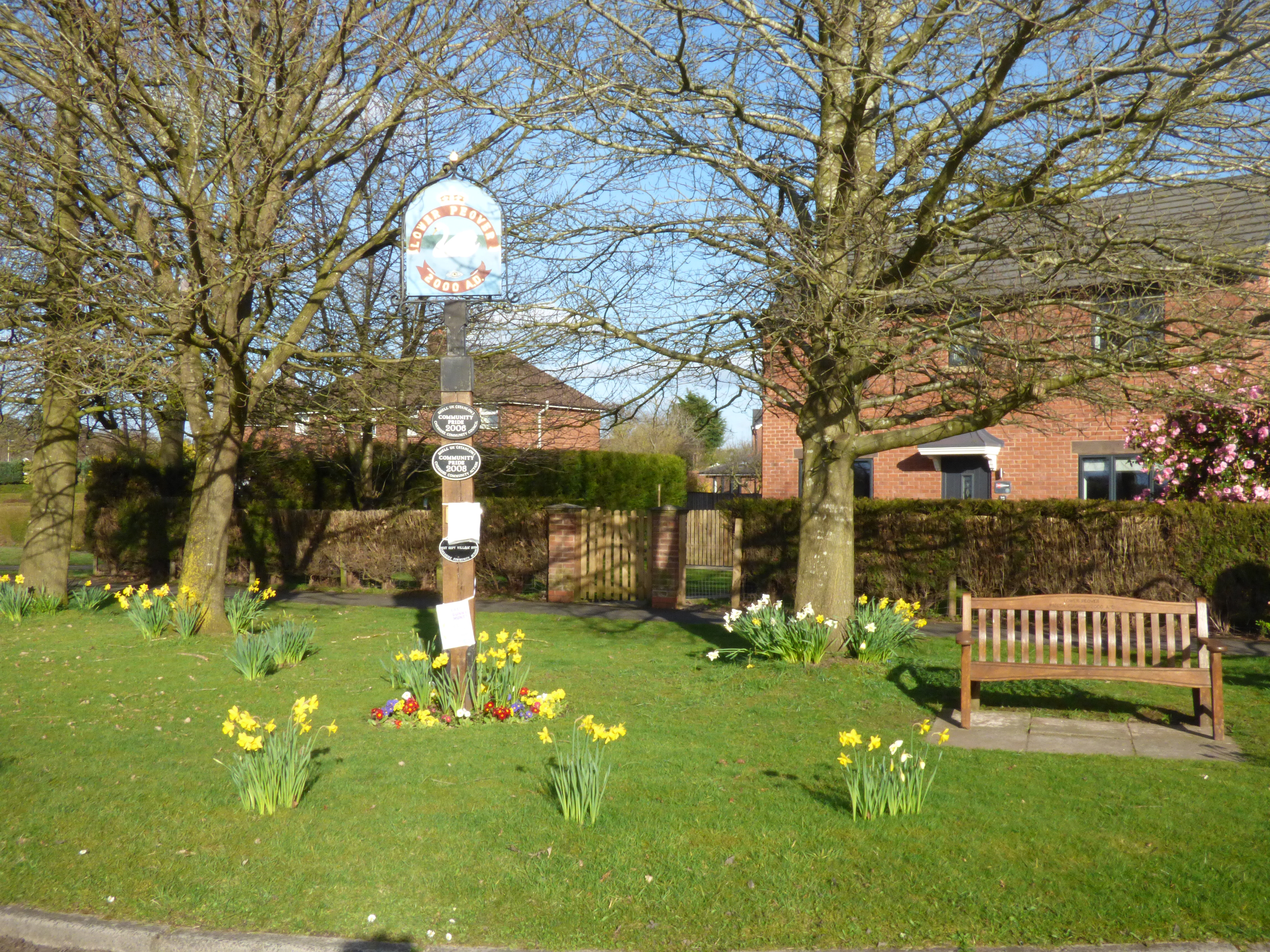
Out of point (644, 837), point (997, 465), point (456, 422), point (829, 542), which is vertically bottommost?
point (644, 837)

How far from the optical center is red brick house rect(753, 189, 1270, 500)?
66.1ft

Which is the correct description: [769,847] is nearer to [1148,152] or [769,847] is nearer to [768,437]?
[1148,152]

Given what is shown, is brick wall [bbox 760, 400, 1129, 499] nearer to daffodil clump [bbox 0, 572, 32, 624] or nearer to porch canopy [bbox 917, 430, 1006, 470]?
porch canopy [bbox 917, 430, 1006, 470]

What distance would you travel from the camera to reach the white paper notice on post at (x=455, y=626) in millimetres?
7504

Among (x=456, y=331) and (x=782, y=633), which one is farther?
(x=782, y=633)

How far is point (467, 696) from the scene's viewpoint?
7.55 metres

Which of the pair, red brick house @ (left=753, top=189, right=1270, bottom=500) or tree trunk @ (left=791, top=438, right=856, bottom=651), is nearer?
tree trunk @ (left=791, top=438, right=856, bottom=651)

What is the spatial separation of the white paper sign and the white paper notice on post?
51cm

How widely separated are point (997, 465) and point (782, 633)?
1317 centimetres

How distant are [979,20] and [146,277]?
28.4 feet

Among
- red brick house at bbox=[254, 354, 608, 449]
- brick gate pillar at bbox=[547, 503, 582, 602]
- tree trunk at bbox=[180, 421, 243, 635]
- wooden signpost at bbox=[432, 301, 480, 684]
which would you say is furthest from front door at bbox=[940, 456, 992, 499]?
wooden signpost at bbox=[432, 301, 480, 684]

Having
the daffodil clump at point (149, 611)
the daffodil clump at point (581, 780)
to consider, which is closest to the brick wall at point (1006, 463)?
the daffodil clump at point (149, 611)

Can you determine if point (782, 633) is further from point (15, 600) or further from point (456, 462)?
point (15, 600)

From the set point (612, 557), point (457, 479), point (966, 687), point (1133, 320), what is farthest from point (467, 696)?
point (612, 557)
